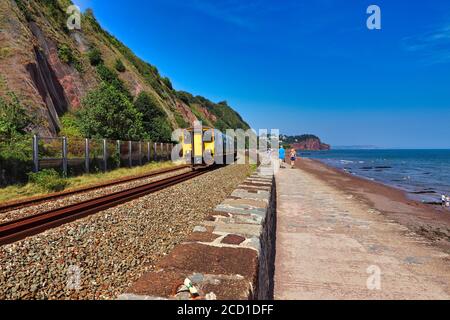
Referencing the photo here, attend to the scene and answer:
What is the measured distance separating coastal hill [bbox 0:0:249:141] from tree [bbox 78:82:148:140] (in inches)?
3.0

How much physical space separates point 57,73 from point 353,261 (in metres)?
32.8

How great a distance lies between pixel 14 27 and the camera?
946 inches

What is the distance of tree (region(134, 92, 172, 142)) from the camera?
33.1 m

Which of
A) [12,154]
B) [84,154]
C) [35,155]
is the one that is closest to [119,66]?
[84,154]

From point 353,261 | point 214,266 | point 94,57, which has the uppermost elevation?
point 94,57

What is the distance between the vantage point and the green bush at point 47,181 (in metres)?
12.0

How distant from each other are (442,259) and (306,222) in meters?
3.34

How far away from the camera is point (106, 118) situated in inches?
888

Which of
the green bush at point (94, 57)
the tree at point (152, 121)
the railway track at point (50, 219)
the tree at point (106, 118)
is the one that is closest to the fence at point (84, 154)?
the tree at point (106, 118)

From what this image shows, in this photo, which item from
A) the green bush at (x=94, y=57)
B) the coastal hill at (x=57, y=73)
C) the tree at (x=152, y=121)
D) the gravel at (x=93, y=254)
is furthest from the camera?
the green bush at (x=94, y=57)

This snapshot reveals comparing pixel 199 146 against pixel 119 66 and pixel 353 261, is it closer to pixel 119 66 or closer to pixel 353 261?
pixel 353 261

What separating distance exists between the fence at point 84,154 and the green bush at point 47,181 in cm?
40

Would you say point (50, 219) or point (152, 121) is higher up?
point (152, 121)

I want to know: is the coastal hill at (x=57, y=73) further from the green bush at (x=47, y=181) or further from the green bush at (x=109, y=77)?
the green bush at (x=47, y=181)
